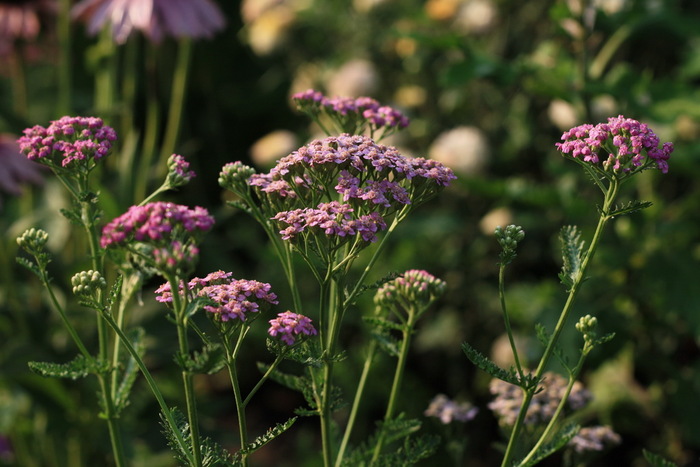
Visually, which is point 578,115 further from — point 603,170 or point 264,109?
point 264,109

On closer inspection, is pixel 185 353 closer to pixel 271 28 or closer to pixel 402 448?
pixel 402 448

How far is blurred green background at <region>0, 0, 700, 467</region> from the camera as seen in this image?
1.85 metres

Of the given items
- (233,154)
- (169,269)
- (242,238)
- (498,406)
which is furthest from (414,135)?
(169,269)

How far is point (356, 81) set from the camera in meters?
2.54

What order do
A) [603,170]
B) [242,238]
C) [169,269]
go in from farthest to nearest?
[242,238] < [603,170] < [169,269]

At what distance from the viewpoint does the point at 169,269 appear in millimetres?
725

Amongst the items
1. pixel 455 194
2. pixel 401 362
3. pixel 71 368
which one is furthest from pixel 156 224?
pixel 455 194

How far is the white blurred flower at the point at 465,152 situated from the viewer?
226cm

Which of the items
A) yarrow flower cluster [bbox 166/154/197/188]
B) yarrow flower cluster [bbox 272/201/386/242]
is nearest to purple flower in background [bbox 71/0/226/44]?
yarrow flower cluster [bbox 166/154/197/188]

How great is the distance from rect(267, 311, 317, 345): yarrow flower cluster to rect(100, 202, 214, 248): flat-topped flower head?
0.36 feet

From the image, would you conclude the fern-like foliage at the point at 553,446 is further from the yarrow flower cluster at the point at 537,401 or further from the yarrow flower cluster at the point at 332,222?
the yarrow flower cluster at the point at 332,222

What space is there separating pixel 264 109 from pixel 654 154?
8.17 ft

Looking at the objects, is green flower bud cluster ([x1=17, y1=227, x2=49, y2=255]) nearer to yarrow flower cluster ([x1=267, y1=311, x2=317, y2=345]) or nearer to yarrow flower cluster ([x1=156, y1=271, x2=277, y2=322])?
yarrow flower cluster ([x1=156, y1=271, x2=277, y2=322])

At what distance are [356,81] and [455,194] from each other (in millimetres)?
417
